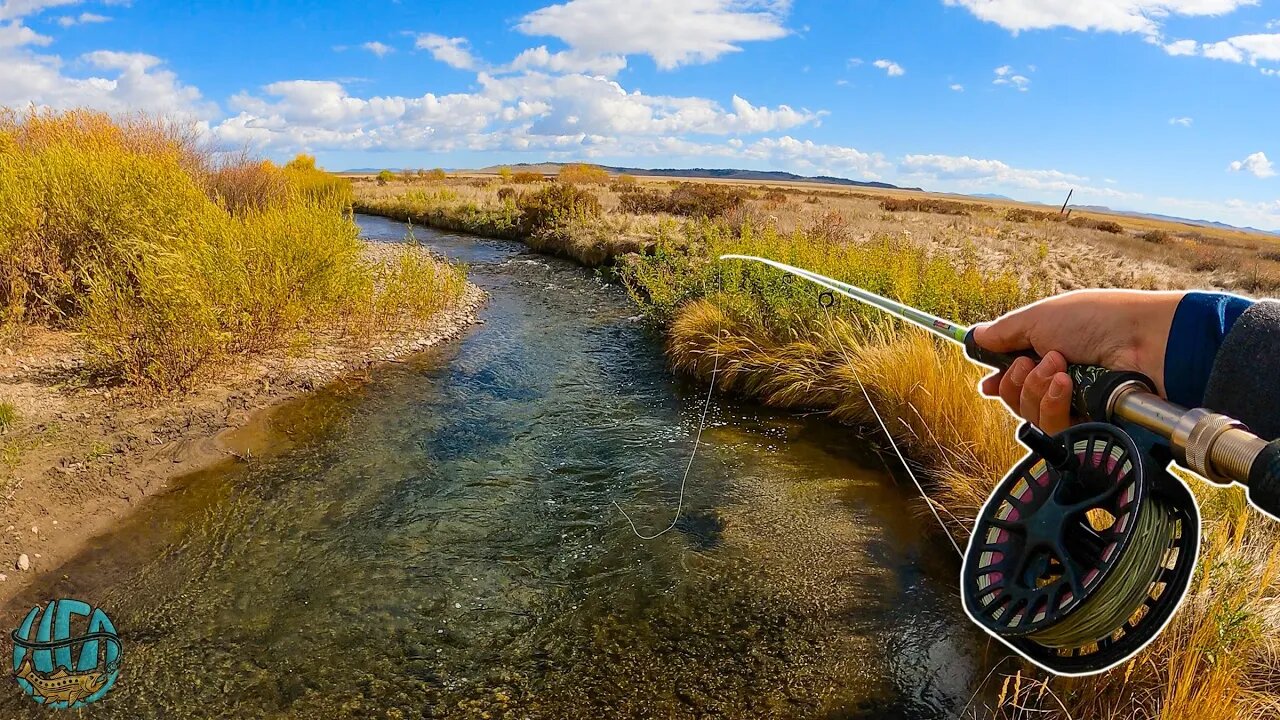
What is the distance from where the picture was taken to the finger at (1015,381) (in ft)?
6.30

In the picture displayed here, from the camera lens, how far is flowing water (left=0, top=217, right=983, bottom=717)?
3.84 metres

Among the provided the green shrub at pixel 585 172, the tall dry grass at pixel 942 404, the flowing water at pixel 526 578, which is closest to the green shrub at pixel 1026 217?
the green shrub at pixel 585 172

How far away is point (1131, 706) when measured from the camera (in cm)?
310

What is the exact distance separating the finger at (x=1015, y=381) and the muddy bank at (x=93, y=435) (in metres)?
5.77

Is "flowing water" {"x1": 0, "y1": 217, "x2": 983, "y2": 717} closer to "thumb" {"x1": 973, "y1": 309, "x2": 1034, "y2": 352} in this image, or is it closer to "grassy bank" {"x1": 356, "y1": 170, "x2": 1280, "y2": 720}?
"grassy bank" {"x1": 356, "y1": 170, "x2": 1280, "y2": 720}

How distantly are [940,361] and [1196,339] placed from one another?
5.89m

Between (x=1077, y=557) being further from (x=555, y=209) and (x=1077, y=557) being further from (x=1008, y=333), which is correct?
(x=555, y=209)

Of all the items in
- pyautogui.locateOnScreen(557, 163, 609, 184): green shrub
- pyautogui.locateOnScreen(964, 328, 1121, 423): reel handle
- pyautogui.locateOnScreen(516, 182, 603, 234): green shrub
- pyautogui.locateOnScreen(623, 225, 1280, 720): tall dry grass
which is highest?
pyautogui.locateOnScreen(557, 163, 609, 184): green shrub

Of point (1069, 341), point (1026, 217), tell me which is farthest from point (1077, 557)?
point (1026, 217)

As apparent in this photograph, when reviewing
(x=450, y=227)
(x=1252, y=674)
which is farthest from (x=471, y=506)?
(x=450, y=227)

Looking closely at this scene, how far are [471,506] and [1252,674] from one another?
4999 mm

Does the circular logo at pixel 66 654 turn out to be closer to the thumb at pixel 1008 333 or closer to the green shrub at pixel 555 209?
the thumb at pixel 1008 333

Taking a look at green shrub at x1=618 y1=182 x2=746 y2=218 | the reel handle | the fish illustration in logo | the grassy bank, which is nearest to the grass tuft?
the fish illustration in logo

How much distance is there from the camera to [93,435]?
6234 mm
